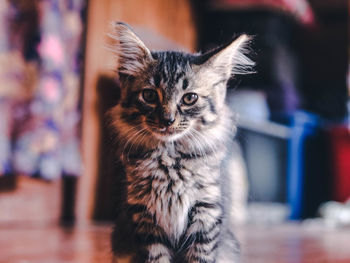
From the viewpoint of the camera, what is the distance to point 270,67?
337 cm

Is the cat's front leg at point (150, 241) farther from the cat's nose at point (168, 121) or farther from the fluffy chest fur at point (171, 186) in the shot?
the cat's nose at point (168, 121)

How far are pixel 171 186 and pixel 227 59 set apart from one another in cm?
37

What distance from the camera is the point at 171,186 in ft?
3.48

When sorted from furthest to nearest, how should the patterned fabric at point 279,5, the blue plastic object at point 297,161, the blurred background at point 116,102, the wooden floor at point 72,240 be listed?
1. the blue plastic object at point 297,161
2. the patterned fabric at point 279,5
3. the blurred background at point 116,102
4. the wooden floor at point 72,240

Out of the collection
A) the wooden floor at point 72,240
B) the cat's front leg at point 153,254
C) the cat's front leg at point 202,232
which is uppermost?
the cat's front leg at point 202,232

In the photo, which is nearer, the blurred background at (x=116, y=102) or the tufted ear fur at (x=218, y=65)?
the tufted ear fur at (x=218, y=65)

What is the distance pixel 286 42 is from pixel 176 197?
9.78 ft

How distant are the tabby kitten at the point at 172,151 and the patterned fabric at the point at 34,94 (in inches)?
40.1

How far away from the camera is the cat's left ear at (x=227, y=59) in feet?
3.69

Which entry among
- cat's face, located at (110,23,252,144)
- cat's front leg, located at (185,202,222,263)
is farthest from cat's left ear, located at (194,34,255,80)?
cat's front leg, located at (185,202,222,263)

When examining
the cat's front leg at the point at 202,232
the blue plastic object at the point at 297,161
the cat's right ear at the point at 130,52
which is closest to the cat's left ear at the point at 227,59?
the cat's right ear at the point at 130,52

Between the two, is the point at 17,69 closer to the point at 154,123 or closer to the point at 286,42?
the point at 154,123

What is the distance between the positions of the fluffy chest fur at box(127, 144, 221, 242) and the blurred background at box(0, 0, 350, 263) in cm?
18

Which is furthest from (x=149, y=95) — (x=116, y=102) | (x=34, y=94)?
(x=34, y=94)
